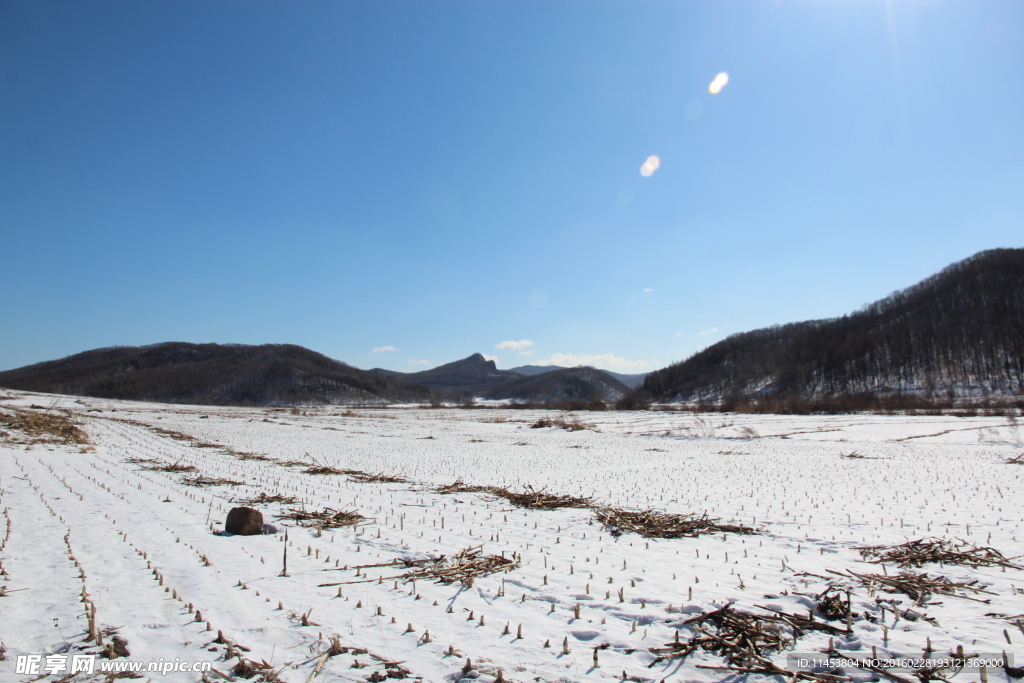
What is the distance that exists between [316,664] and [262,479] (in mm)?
12733

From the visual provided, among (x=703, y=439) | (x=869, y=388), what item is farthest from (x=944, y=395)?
(x=703, y=439)

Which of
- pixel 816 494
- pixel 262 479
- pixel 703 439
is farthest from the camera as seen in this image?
pixel 703 439

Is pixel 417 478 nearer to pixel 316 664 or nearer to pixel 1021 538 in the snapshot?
pixel 316 664

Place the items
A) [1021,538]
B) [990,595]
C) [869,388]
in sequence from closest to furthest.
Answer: [990,595]
[1021,538]
[869,388]

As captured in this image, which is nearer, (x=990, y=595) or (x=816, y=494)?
(x=990, y=595)

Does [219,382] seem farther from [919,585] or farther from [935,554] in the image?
[919,585]

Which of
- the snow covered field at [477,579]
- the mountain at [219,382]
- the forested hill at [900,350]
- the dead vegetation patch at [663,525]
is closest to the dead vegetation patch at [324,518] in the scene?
the snow covered field at [477,579]

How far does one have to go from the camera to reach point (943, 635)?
14.4 ft

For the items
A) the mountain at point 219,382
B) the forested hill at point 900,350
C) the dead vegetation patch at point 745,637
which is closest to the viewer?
the dead vegetation patch at point 745,637

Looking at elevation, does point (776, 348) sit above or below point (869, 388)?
above

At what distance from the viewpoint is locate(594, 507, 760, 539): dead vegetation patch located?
8.46 metres

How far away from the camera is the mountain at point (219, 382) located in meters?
161

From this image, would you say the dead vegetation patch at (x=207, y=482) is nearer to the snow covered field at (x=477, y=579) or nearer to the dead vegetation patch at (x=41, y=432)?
the snow covered field at (x=477, y=579)

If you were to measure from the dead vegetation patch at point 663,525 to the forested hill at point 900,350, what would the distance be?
3834 inches
